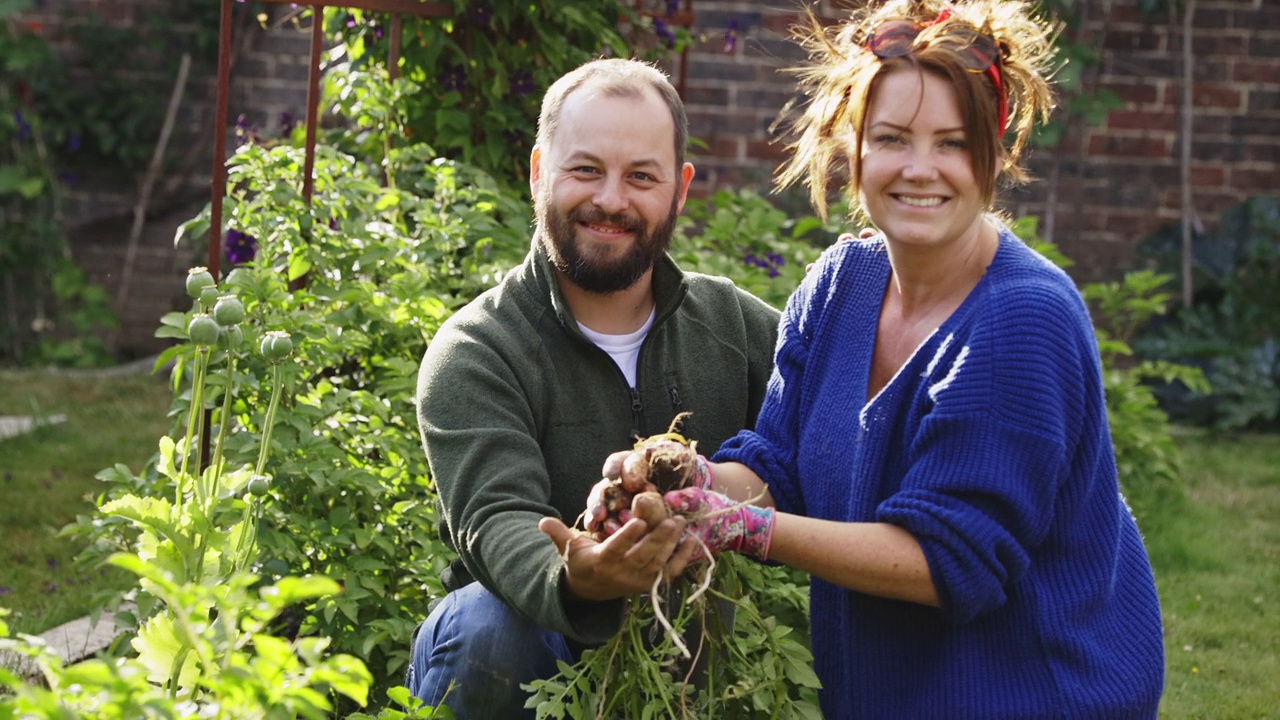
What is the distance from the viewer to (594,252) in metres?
2.34

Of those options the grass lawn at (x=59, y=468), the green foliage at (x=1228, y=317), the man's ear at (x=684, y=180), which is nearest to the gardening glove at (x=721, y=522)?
the man's ear at (x=684, y=180)

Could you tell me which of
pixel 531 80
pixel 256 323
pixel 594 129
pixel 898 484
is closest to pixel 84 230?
pixel 531 80

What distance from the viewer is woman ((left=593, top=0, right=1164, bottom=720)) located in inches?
74.5

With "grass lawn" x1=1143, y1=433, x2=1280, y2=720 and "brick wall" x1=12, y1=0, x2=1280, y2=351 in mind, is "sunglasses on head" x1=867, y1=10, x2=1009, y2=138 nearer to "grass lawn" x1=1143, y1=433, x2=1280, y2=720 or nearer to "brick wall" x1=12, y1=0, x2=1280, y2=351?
"grass lawn" x1=1143, y1=433, x2=1280, y2=720

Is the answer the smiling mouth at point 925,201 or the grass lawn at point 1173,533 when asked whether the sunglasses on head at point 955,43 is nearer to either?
the smiling mouth at point 925,201

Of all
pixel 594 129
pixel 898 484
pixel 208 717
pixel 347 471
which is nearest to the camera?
pixel 208 717

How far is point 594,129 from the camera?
2.33 m

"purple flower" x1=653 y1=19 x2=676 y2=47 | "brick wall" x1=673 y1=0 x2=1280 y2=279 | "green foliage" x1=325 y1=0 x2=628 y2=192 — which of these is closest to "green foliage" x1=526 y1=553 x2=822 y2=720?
"green foliage" x1=325 y1=0 x2=628 y2=192

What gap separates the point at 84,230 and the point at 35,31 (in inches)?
34.8

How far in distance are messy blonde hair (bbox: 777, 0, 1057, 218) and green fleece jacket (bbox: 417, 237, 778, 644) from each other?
35 centimetres

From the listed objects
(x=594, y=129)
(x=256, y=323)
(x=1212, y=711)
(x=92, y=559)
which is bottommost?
(x=1212, y=711)

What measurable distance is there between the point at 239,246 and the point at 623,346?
1.34 m

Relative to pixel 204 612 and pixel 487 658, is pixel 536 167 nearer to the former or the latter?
pixel 487 658

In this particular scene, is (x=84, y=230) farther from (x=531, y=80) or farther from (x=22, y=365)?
(x=531, y=80)
